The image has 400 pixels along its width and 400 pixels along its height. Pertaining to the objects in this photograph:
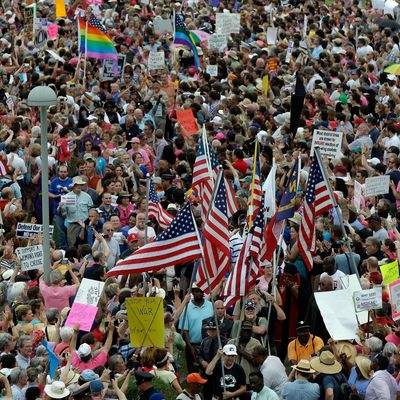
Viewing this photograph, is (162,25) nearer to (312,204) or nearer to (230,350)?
(312,204)

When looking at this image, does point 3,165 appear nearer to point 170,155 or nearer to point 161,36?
point 170,155

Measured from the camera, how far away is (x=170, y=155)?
23531mm

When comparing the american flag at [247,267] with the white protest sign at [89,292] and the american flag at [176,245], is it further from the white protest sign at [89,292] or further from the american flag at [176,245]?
the white protest sign at [89,292]

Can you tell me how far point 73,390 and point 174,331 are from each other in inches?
77.7

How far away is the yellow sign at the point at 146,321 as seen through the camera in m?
14.8

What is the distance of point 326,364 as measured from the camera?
14.7m

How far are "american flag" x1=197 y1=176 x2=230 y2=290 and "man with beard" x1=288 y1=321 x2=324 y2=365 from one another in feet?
4.17

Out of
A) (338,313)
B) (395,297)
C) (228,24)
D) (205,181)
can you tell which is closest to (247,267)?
(338,313)

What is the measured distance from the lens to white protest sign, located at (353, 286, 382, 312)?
15367 mm

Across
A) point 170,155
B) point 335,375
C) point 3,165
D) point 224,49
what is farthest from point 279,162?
point 224,49

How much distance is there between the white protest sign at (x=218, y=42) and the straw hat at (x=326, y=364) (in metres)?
17.6

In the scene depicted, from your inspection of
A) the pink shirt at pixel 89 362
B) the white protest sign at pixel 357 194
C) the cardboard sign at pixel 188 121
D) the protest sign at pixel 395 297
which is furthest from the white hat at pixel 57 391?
the cardboard sign at pixel 188 121

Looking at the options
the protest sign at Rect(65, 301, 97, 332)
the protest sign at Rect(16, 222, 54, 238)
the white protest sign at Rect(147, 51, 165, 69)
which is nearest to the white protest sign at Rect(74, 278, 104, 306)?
the protest sign at Rect(65, 301, 97, 332)

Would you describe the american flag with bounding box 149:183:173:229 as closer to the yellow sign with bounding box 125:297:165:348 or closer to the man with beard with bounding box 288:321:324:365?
the man with beard with bounding box 288:321:324:365
